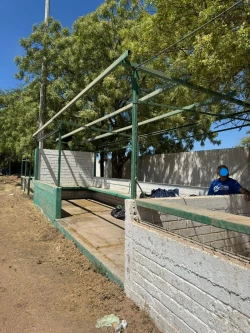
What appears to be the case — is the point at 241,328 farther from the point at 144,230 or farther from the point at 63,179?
the point at 63,179

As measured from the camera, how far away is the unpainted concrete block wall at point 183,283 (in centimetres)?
200

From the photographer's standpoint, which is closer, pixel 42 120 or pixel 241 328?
pixel 241 328

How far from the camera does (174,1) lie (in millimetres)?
4996

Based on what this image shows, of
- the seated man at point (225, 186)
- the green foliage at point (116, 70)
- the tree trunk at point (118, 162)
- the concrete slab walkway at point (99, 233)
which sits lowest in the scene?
the concrete slab walkway at point (99, 233)

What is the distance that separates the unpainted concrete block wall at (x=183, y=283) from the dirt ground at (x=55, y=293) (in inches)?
11.3

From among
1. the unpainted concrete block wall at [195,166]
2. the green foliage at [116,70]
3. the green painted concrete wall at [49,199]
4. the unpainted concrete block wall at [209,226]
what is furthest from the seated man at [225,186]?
the green painted concrete wall at [49,199]

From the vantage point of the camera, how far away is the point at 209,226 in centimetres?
388

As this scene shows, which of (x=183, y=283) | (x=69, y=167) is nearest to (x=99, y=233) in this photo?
(x=183, y=283)

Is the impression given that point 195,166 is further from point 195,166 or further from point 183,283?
point 183,283

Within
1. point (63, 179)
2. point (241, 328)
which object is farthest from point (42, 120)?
point (241, 328)

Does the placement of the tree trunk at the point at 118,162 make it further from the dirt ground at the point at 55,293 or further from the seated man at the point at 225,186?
the seated man at the point at 225,186

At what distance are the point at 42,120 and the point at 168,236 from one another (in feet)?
39.9

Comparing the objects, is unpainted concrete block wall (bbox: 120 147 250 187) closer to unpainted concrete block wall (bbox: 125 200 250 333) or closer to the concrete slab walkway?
the concrete slab walkway

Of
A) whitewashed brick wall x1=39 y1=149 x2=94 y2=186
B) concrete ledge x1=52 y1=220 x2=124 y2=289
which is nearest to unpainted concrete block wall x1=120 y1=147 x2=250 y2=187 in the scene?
whitewashed brick wall x1=39 y1=149 x2=94 y2=186
